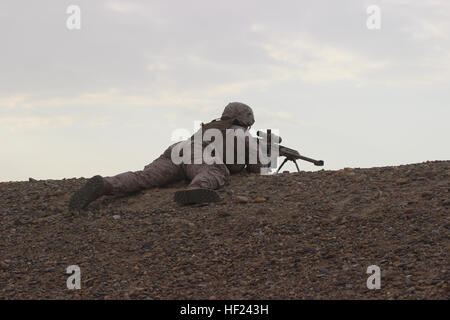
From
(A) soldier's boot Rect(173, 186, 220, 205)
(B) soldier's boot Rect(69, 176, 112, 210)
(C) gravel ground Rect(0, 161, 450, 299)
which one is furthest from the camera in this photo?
(B) soldier's boot Rect(69, 176, 112, 210)

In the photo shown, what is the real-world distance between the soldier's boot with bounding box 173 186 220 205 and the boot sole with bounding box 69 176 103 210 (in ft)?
4.03

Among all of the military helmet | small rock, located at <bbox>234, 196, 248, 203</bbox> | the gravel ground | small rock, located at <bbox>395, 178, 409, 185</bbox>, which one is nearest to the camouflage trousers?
the gravel ground

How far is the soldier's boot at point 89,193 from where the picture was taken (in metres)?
10.1

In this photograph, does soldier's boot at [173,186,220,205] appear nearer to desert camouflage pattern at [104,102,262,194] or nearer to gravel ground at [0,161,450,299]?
gravel ground at [0,161,450,299]

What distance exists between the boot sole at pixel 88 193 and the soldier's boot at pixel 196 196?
123 centimetres

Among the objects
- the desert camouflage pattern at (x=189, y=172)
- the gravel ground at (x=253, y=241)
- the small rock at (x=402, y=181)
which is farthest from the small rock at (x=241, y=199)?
the small rock at (x=402, y=181)

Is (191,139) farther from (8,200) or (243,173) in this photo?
(8,200)

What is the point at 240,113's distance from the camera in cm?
1159

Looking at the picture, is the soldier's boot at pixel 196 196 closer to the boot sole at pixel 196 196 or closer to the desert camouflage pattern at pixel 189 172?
the boot sole at pixel 196 196

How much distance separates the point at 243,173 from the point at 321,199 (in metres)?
2.31

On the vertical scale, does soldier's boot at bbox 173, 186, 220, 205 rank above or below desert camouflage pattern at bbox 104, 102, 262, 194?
below

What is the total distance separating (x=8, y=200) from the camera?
11359 mm

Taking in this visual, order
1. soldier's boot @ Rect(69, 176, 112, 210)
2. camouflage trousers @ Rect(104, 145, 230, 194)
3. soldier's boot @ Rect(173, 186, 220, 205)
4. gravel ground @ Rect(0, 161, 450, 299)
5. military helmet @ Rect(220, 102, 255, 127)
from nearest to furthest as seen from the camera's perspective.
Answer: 1. gravel ground @ Rect(0, 161, 450, 299)
2. soldier's boot @ Rect(173, 186, 220, 205)
3. soldier's boot @ Rect(69, 176, 112, 210)
4. camouflage trousers @ Rect(104, 145, 230, 194)
5. military helmet @ Rect(220, 102, 255, 127)

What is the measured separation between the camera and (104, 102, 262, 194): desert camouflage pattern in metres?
10.3
